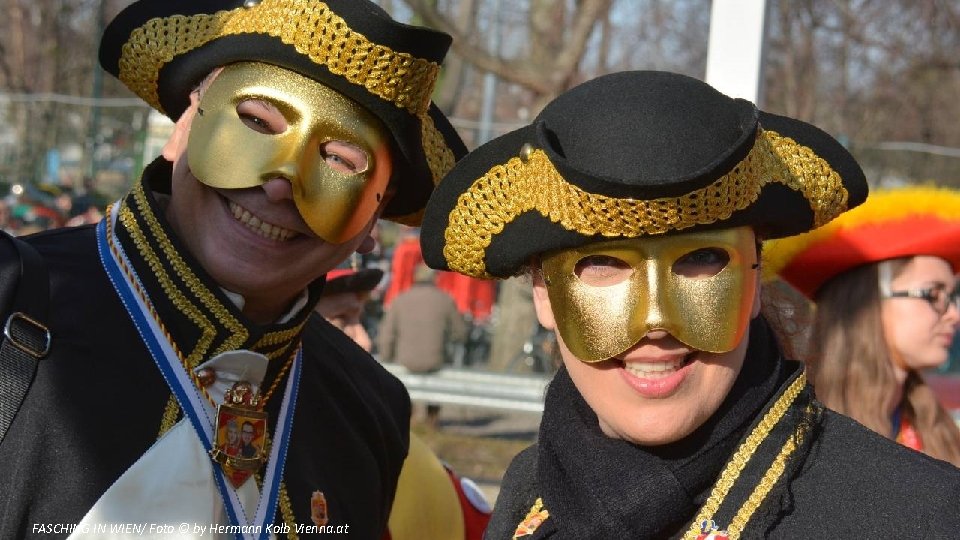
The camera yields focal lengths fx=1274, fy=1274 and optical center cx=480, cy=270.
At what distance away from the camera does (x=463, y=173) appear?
2580 millimetres

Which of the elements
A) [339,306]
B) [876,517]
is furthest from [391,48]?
[339,306]

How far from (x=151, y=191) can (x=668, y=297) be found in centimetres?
131

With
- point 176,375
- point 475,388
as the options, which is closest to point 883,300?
point 176,375

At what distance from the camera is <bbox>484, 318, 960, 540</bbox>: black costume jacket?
2223 millimetres

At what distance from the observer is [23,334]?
2.51 m

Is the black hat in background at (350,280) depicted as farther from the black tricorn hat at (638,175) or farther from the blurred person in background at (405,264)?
the blurred person in background at (405,264)

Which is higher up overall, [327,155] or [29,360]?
[327,155]

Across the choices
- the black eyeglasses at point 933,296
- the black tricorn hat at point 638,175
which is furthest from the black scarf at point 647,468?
the black eyeglasses at point 933,296

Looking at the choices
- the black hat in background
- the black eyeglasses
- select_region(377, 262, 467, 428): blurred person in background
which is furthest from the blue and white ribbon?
select_region(377, 262, 467, 428): blurred person in background

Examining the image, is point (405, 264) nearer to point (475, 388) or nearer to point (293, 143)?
point (475, 388)

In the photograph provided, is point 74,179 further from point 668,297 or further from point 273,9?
point 668,297

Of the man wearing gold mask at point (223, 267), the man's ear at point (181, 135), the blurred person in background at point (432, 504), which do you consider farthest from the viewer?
the blurred person in background at point (432, 504)

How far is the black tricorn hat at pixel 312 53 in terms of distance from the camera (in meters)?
2.84

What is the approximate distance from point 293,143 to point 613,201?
90 cm
